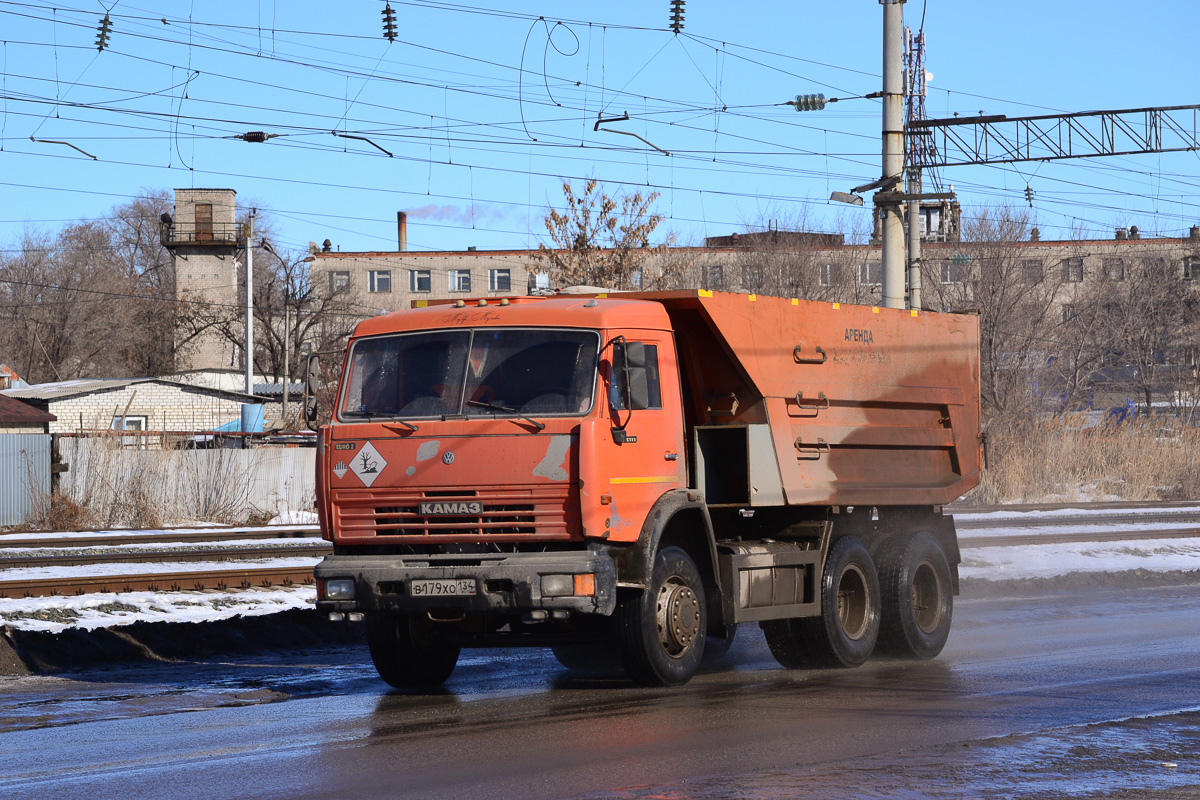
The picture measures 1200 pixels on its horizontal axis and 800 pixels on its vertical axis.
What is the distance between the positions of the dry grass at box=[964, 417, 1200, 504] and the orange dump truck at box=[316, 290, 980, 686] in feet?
85.9

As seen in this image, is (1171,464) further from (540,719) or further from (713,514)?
(540,719)

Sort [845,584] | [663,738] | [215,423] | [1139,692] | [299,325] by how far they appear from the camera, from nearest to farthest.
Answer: [663,738]
[1139,692]
[845,584]
[215,423]
[299,325]

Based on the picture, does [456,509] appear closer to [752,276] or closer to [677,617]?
[677,617]

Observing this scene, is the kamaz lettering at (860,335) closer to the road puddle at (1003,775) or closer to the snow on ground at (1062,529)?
the road puddle at (1003,775)

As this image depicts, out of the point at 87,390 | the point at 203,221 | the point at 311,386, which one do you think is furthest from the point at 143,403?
the point at 311,386

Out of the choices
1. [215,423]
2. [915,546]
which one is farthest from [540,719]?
[215,423]

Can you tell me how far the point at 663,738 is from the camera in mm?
8000

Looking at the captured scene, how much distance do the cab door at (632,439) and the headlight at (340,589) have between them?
177 centimetres

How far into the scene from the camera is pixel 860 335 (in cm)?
1219

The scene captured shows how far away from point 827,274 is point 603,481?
49.4 m

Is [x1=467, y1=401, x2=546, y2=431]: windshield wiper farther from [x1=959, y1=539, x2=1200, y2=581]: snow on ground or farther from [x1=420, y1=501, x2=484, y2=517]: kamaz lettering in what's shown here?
[x1=959, y1=539, x2=1200, y2=581]: snow on ground

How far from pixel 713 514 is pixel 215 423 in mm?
43173

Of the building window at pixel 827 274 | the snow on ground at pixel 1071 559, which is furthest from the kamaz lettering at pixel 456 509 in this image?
the building window at pixel 827 274

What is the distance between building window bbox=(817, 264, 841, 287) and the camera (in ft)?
186
